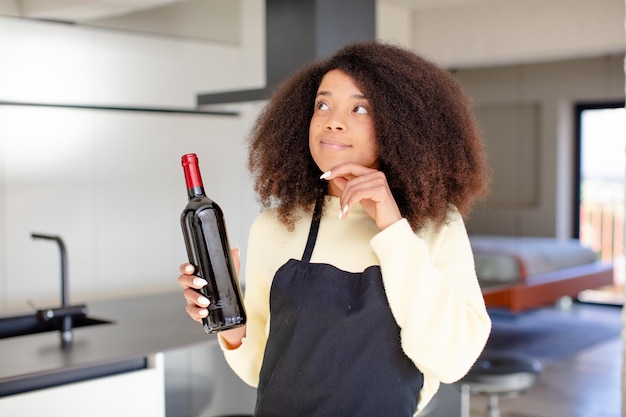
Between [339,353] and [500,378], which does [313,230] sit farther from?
[500,378]

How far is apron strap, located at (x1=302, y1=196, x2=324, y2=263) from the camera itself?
127 centimetres

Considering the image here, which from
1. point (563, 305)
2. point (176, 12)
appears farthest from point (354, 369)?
point (563, 305)

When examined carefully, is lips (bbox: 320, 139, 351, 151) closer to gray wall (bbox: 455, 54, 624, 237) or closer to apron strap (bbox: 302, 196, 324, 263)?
apron strap (bbox: 302, 196, 324, 263)

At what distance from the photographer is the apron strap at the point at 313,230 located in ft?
4.15

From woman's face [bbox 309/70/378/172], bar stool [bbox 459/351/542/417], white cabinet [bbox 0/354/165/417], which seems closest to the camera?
woman's face [bbox 309/70/378/172]

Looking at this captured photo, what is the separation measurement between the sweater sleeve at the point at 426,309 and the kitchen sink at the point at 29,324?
1.93 meters

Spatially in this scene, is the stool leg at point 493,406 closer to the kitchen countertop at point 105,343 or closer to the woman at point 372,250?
the kitchen countertop at point 105,343

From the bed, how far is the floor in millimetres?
655

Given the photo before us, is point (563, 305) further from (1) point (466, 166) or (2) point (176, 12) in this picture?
Result: (1) point (466, 166)

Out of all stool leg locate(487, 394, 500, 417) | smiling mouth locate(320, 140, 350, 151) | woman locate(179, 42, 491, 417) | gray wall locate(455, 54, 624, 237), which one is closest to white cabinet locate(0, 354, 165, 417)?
woman locate(179, 42, 491, 417)

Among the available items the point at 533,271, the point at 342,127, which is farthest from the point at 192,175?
the point at 533,271

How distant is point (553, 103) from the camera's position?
321 inches

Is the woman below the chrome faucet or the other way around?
A: the other way around

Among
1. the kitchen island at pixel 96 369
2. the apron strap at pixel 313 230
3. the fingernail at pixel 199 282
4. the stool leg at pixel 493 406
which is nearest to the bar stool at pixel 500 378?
the stool leg at pixel 493 406
